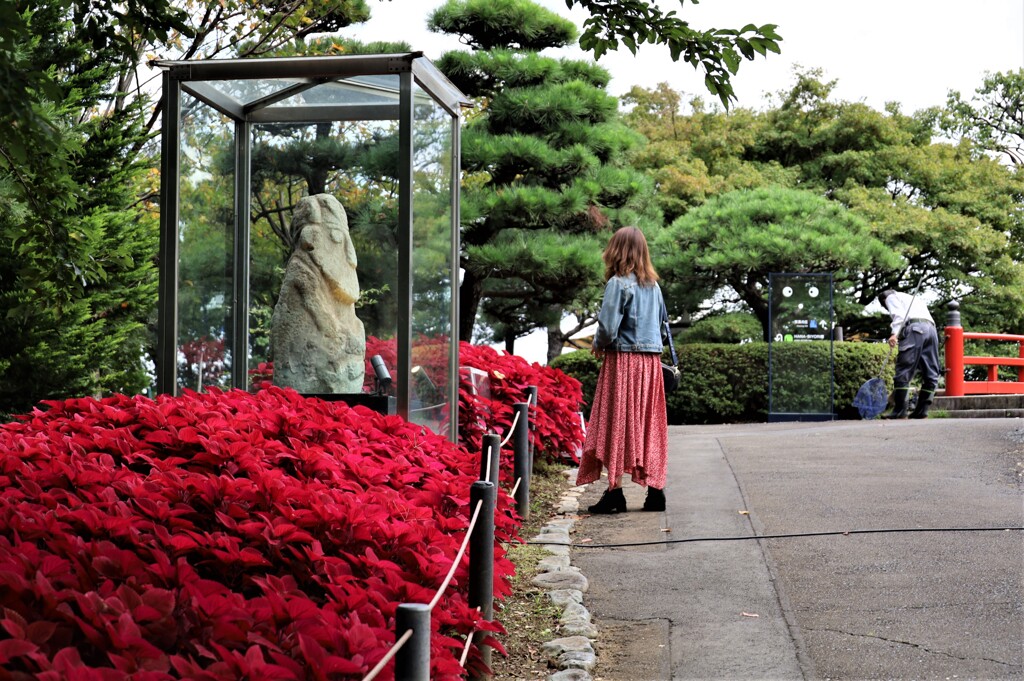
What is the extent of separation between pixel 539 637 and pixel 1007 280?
17.9 metres

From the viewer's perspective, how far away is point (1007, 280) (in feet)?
63.0

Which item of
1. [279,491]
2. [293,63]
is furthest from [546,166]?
[279,491]

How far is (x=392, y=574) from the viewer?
8.63 feet

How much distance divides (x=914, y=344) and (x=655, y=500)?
8670mm

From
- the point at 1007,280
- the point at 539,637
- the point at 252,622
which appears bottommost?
the point at 539,637

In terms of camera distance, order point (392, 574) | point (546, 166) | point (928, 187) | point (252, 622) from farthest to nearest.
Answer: point (928, 187), point (546, 166), point (392, 574), point (252, 622)

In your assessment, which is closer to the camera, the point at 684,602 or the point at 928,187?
the point at 684,602

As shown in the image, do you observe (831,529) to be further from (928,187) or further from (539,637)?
(928,187)

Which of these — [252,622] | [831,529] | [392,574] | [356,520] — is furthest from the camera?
[831,529]

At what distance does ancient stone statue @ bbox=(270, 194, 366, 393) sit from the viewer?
615 centimetres

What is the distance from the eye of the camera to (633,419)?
21.4ft

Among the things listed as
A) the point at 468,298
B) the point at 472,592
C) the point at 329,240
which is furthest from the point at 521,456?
the point at 468,298

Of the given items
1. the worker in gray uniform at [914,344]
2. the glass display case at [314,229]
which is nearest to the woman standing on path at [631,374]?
the glass display case at [314,229]

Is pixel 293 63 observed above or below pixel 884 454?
above
